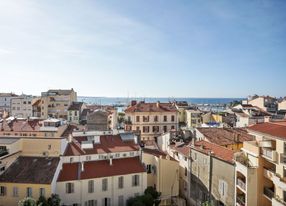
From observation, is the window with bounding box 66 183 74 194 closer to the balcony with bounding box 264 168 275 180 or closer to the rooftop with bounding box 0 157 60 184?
the rooftop with bounding box 0 157 60 184

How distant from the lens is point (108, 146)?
125ft

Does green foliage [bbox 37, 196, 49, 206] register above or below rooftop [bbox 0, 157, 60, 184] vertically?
below

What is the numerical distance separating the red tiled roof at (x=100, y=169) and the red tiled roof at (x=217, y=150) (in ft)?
25.1

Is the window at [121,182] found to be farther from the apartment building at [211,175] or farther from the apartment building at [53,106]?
the apartment building at [53,106]

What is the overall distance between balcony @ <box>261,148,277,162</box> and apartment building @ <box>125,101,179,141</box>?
40683 mm

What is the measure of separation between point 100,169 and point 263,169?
18.0 meters

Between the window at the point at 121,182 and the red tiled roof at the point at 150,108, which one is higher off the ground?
the red tiled roof at the point at 150,108

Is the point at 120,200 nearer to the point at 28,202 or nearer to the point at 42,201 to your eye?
the point at 42,201

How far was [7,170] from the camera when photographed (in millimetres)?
32406

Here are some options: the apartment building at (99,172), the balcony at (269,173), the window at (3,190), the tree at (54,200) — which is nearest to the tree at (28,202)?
the tree at (54,200)

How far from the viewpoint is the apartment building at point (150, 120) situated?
6625 cm

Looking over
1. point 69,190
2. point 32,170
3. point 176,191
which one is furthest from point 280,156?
point 32,170

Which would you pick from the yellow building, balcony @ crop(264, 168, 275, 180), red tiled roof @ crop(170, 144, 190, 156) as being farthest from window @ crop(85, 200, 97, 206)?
balcony @ crop(264, 168, 275, 180)

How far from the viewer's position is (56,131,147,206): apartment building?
1284 inches
